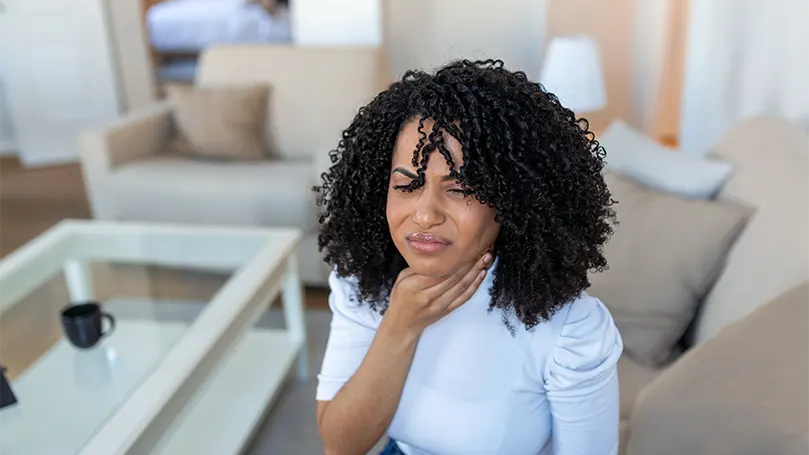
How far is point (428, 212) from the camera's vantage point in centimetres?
65

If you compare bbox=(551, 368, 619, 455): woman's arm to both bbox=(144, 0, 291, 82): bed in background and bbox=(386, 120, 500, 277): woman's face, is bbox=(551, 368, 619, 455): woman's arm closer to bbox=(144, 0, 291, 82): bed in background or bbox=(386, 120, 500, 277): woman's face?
bbox=(386, 120, 500, 277): woman's face

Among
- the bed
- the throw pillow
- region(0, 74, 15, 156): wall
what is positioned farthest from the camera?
the bed

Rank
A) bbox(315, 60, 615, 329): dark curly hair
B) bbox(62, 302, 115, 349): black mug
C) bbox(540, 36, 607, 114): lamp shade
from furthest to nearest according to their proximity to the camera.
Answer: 1. bbox(540, 36, 607, 114): lamp shade
2. bbox(62, 302, 115, 349): black mug
3. bbox(315, 60, 615, 329): dark curly hair

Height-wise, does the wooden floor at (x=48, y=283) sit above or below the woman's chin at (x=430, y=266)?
below

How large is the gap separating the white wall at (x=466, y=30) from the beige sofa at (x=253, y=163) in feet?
1.88

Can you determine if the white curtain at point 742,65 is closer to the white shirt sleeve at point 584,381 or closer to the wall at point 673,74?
the wall at point 673,74

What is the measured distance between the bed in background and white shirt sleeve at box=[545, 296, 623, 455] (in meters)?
4.24

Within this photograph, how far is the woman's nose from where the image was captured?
65cm

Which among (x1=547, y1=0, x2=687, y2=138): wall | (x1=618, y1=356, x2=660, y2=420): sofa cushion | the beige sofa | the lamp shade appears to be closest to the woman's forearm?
(x1=618, y1=356, x2=660, y2=420): sofa cushion

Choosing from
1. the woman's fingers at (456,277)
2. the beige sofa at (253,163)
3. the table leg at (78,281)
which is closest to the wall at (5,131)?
the beige sofa at (253,163)

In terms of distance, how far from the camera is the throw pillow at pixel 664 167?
54.5 inches

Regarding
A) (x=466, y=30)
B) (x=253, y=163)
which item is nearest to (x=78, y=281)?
(x=253, y=163)

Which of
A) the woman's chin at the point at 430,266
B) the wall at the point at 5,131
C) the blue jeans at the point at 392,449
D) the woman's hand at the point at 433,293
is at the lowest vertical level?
the wall at the point at 5,131

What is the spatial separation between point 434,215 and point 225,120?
6.56ft
